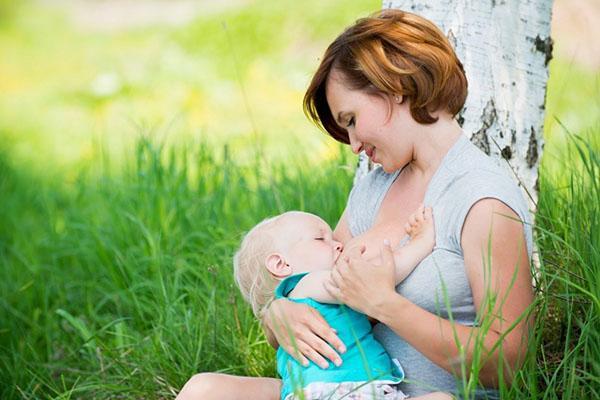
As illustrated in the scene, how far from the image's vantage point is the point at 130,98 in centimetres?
910

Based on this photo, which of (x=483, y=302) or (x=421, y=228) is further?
(x=421, y=228)

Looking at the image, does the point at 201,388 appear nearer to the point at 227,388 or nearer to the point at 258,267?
the point at 227,388

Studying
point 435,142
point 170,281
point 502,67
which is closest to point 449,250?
point 435,142

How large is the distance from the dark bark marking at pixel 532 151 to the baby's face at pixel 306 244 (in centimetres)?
87

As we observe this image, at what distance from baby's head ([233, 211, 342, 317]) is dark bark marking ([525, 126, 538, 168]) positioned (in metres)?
0.86

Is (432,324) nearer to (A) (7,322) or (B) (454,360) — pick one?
(B) (454,360)

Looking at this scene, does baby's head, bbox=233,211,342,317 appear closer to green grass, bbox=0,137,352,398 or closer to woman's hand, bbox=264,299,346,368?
woman's hand, bbox=264,299,346,368

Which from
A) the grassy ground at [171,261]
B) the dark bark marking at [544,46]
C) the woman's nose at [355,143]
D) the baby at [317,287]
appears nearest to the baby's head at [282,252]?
the baby at [317,287]

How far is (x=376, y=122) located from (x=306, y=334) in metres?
0.60

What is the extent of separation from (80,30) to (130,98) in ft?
17.8

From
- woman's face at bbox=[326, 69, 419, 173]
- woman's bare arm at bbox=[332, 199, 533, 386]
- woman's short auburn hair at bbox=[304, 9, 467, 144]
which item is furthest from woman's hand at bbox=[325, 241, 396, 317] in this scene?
woman's short auburn hair at bbox=[304, 9, 467, 144]

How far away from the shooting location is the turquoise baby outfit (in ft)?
7.68

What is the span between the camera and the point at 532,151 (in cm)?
316

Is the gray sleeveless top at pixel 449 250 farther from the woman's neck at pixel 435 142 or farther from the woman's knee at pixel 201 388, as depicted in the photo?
the woman's knee at pixel 201 388
